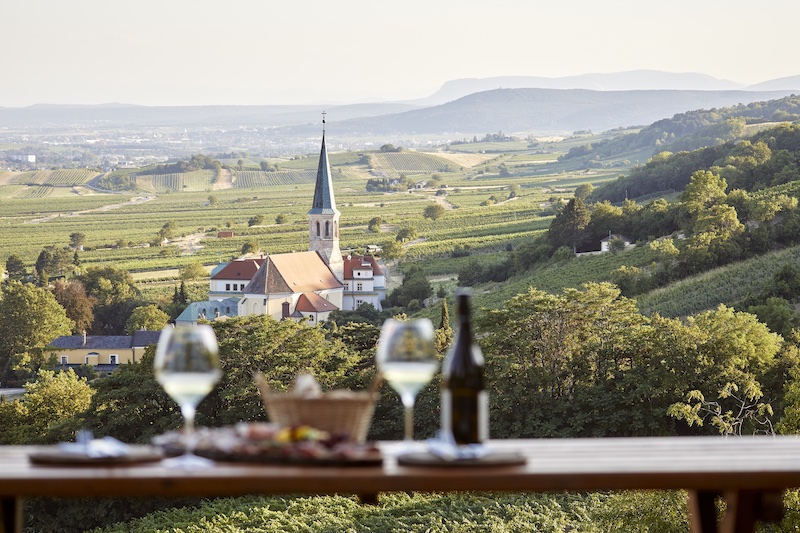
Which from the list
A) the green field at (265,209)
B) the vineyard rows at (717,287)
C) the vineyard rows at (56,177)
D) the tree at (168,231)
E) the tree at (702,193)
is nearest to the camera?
the vineyard rows at (717,287)

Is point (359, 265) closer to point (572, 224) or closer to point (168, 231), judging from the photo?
point (572, 224)

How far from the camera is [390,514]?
2016cm

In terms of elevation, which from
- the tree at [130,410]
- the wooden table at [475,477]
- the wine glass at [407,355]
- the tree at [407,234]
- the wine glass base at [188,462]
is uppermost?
the wine glass at [407,355]

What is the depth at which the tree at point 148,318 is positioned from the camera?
191ft

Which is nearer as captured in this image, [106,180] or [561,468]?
[561,468]

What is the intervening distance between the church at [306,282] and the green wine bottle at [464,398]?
5134 cm

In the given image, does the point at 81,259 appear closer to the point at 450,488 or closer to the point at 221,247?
the point at 221,247

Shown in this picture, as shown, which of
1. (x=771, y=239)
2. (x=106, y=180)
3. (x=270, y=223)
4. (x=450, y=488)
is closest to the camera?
(x=450, y=488)

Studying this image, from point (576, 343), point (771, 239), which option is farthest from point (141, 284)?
point (576, 343)

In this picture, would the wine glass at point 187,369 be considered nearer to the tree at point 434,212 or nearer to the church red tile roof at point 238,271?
the church red tile roof at point 238,271

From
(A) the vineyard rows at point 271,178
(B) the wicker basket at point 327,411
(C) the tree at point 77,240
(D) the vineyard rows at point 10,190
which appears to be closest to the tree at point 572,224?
(B) the wicker basket at point 327,411

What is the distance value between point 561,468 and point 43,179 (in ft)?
556

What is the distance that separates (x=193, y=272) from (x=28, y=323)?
2092cm

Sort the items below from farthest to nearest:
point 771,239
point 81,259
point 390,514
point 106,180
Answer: point 106,180, point 81,259, point 771,239, point 390,514
